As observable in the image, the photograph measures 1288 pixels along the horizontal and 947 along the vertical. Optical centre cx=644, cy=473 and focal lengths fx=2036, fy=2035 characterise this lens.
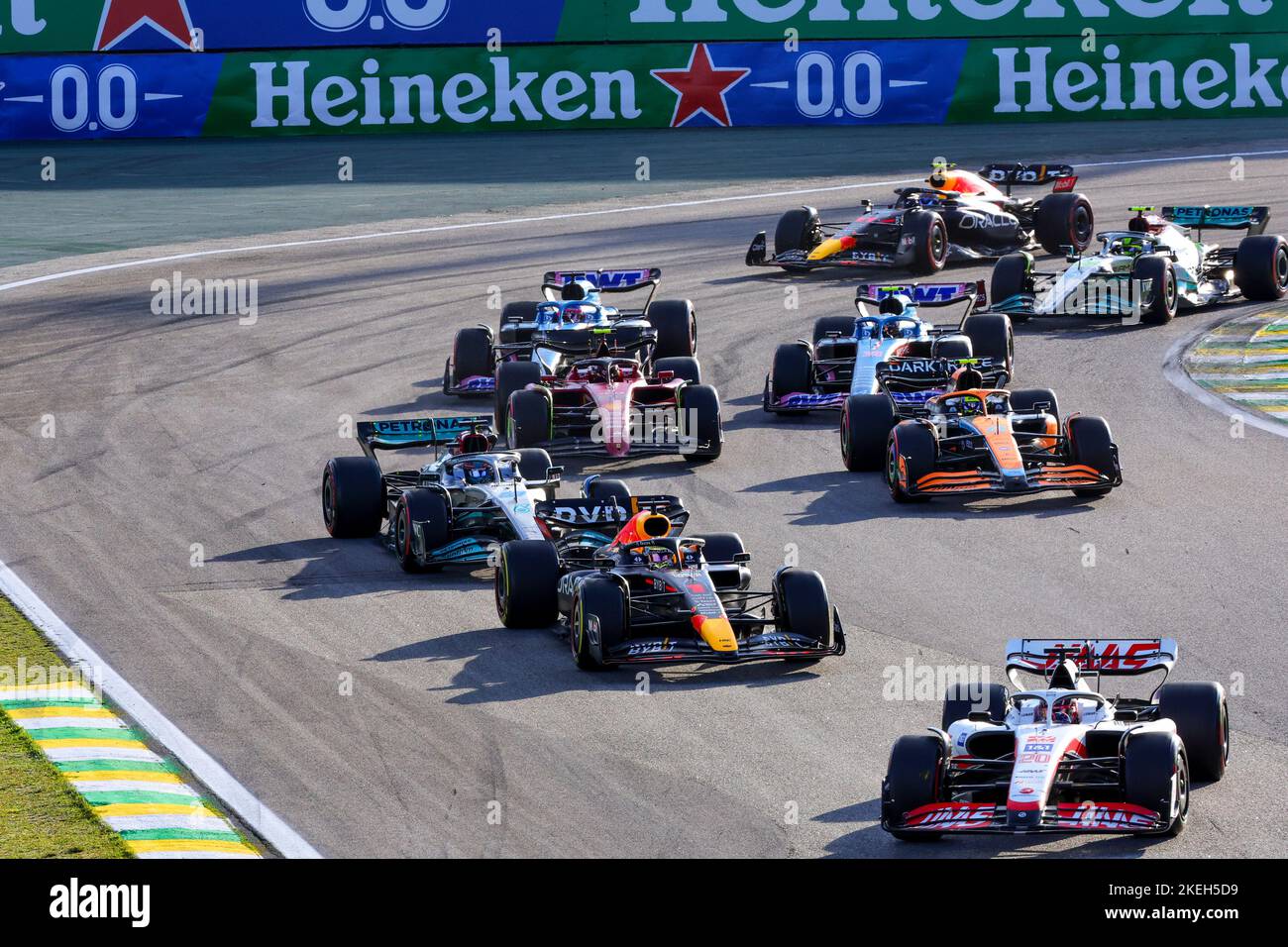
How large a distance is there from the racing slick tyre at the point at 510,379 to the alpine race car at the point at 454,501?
319 centimetres

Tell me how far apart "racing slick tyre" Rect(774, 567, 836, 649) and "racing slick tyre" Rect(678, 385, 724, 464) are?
23.4 ft

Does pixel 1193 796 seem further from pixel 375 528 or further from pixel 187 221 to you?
pixel 187 221

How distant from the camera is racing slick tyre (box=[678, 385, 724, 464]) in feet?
72.6

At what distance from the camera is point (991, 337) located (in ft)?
83.3

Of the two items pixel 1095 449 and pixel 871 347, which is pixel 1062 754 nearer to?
pixel 1095 449

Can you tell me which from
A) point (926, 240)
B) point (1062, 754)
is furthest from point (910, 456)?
point (926, 240)

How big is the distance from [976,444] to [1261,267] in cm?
1145

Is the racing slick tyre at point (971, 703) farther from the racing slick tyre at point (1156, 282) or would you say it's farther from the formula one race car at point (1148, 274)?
the racing slick tyre at point (1156, 282)

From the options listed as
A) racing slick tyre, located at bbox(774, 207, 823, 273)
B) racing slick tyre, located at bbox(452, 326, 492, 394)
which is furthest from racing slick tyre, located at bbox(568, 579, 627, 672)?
racing slick tyre, located at bbox(774, 207, 823, 273)

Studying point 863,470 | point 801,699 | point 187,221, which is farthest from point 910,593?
point 187,221

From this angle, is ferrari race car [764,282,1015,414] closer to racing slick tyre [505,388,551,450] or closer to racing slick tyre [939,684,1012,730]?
racing slick tyre [505,388,551,450]

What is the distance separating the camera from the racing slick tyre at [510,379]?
23562 millimetres

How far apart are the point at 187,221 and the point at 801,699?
27.0 m
